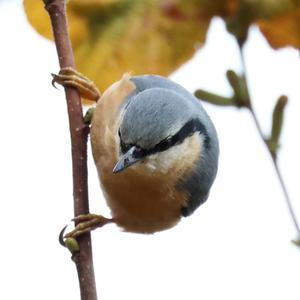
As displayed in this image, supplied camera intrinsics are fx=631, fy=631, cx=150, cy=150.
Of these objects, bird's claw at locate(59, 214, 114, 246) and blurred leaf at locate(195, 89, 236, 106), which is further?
bird's claw at locate(59, 214, 114, 246)

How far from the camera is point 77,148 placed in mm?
1288

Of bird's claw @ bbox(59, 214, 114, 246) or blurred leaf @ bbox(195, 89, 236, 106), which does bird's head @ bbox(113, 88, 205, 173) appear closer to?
bird's claw @ bbox(59, 214, 114, 246)

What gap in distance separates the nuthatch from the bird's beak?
0.09m

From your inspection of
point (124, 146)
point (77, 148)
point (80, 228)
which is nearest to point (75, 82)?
point (124, 146)

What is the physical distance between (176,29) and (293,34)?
15 cm

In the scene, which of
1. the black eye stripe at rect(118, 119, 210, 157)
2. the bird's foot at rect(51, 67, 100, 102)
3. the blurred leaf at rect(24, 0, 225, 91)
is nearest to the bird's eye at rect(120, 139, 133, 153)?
the black eye stripe at rect(118, 119, 210, 157)

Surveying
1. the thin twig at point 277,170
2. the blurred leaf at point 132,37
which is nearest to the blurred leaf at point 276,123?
the thin twig at point 277,170

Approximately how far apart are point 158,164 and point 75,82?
0.31 m

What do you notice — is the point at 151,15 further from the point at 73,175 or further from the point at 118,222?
the point at 118,222

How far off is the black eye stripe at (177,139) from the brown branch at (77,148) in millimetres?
182

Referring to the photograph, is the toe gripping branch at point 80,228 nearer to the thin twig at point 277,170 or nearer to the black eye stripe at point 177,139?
the black eye stripe at point 177,139

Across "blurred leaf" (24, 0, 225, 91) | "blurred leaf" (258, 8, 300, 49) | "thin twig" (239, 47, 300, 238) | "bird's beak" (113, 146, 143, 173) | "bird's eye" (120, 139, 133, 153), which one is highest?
"bird's eye" (120, 139, 133, 153)

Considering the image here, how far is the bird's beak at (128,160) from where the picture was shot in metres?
1.46

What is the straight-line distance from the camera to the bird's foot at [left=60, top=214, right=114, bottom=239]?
4.16ft
